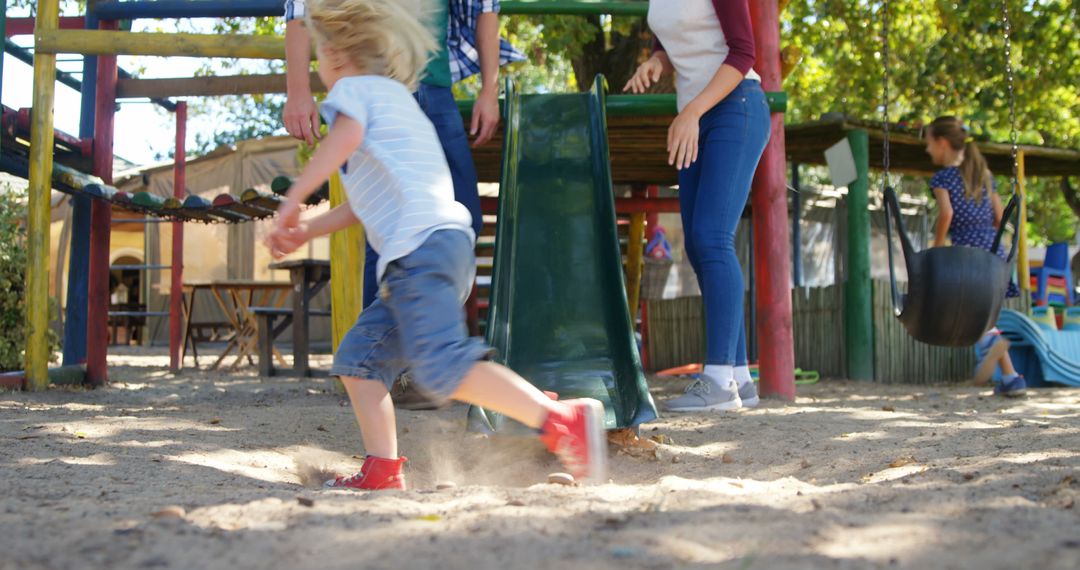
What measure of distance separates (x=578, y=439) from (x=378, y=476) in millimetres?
527

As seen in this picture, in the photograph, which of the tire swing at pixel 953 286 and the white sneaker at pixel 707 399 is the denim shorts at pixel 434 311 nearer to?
the white sneaker at pixel 707 399

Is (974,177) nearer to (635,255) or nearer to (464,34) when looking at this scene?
(635,255)

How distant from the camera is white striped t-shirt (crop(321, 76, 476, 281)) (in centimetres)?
239

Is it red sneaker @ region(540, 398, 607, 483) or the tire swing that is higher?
the tire swing

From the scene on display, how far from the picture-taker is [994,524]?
165 cm

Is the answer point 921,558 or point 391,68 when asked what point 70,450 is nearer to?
point 391,68

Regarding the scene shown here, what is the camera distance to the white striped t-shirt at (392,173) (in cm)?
239

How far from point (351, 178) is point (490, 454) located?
1.11 meters

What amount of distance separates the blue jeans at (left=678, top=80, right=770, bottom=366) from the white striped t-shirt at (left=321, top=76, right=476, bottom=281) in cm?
162

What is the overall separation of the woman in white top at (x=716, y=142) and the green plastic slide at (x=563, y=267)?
0.39 metres

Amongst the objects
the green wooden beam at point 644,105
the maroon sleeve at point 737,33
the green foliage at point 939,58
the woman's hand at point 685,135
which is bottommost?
the woman's hand at point 685,135

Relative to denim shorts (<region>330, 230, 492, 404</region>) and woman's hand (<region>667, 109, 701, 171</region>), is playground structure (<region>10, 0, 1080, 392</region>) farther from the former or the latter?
denim shorts (<region>330, 230, 492, 404</region>)

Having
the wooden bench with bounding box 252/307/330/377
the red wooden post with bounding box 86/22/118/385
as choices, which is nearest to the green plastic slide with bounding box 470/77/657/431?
the red wooden post with bounding box 86/22/118/385

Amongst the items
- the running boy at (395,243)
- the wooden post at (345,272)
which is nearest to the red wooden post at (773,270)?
the wooden post at (345,272)
